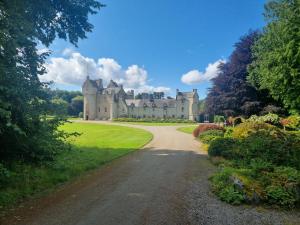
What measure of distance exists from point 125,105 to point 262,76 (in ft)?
221

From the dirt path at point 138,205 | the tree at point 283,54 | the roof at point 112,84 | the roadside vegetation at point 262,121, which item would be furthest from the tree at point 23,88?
the roof at point 112,84

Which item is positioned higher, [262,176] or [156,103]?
[156,103]

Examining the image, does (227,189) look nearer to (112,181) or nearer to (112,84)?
(112,181)

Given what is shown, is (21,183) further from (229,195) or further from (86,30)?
(86,30)

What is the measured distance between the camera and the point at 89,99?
283 ft

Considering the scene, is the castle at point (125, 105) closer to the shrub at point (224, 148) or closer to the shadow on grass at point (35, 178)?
the shrub at point (224, 148)

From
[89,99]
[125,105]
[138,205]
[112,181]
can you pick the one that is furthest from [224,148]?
[125,105]

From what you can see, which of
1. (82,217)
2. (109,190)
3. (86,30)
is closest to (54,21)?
(86,30)

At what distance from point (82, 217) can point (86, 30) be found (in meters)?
9.50

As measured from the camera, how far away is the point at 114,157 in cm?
1525

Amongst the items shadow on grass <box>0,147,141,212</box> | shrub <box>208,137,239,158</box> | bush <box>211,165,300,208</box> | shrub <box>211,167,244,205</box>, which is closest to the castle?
shrub <box>208,137,239,158</box>

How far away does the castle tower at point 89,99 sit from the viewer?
86125mm

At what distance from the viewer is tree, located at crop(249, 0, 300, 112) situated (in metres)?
16.7

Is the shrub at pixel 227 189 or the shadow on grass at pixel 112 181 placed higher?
the shrub at pixel 227 189
